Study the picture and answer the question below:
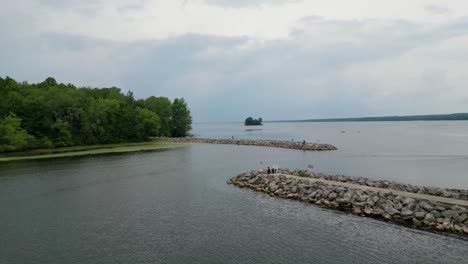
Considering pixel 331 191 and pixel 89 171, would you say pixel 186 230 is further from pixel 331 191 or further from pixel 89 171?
pixel 89 171

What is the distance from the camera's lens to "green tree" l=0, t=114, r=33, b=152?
65.6m

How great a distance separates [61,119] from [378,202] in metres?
74.2

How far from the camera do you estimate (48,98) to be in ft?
263

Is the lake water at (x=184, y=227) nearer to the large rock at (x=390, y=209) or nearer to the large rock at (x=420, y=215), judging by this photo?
the large rock at (x=390, y=209)

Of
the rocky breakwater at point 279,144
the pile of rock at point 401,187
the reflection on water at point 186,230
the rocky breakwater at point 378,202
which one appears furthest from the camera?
the rocky breakwater at point 279,144

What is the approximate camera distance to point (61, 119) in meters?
79.6

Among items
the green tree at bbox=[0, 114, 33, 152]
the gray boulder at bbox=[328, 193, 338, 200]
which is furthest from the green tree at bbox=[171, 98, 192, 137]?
the gray boulder at bbox=[328, 193, 338, 200]

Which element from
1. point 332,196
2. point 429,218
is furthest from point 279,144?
point 429,218

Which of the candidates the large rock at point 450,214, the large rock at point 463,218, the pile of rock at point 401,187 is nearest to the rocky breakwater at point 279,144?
the pile of rock at point 401,187

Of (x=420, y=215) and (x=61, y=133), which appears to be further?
(x=61, y=133)

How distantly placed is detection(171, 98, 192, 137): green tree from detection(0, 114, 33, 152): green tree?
58612 mm

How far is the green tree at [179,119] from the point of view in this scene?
414ft

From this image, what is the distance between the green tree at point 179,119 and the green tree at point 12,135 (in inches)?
2308

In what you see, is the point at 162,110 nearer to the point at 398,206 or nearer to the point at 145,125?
the point at 145,125
